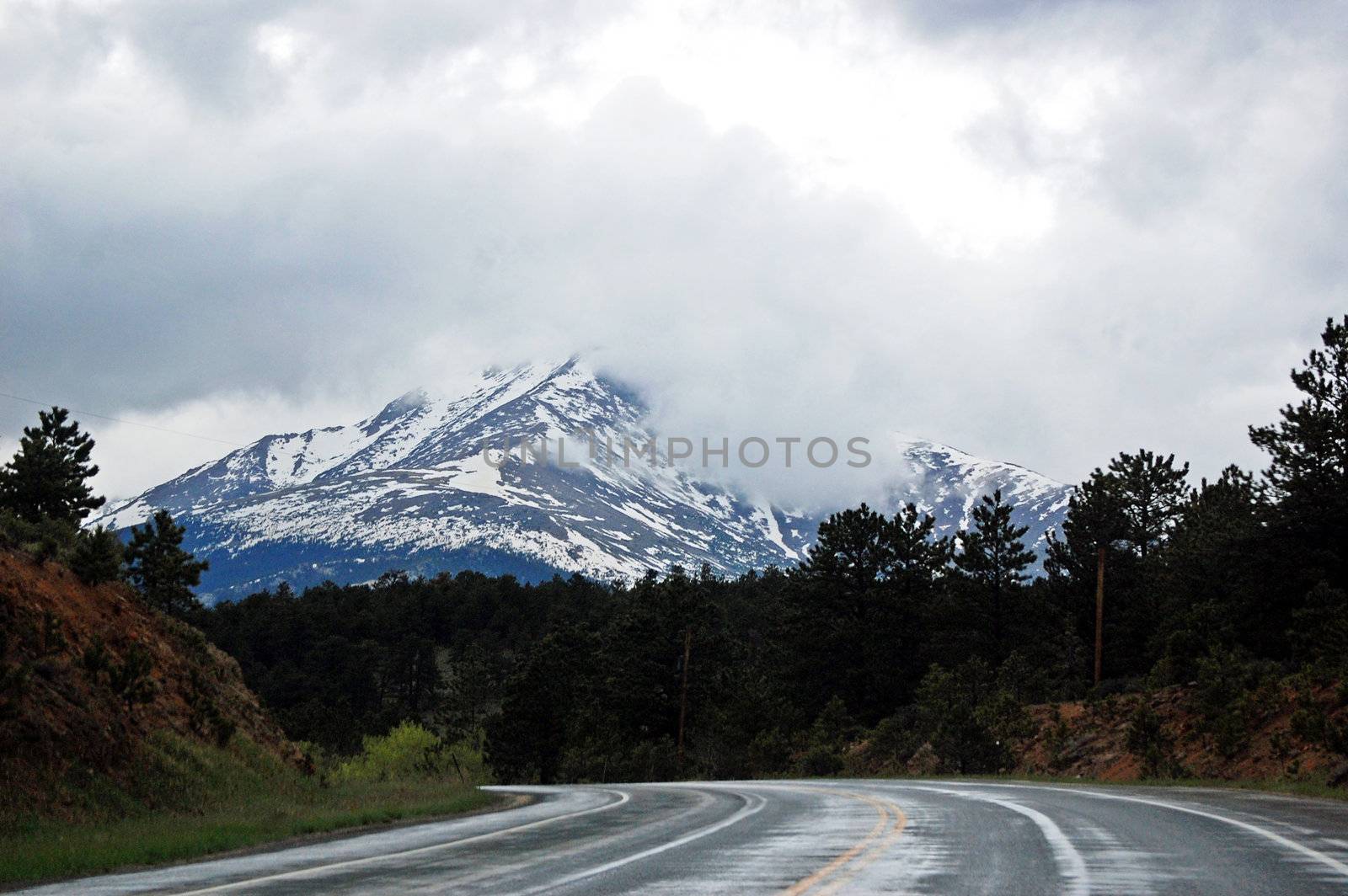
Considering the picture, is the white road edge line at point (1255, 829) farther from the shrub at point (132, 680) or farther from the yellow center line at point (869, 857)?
the shrub at point (132, 680)

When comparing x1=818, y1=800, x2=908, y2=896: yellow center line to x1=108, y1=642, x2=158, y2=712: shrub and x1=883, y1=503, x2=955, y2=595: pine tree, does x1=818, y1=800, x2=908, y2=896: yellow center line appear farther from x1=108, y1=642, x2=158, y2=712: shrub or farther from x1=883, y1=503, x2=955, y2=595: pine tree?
x1=883, y1=503, x2=955, y2=595: pine tree

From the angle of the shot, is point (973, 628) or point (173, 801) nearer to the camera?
Result: point (173, 801)

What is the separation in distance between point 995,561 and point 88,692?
5915 cm

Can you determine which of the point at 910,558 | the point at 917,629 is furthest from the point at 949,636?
the point at 910,558

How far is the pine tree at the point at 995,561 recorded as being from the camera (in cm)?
7200

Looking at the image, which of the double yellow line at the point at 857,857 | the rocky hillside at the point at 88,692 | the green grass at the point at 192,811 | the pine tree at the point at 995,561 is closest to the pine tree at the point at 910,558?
the pine tree at the point at 995,561

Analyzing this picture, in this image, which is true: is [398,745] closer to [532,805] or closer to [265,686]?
[265,686]

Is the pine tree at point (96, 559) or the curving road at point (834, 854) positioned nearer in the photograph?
the curving road at point (834, 854)

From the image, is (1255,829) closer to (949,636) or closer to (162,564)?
(162,564)

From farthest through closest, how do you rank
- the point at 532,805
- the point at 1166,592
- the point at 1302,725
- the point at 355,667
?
the point at 355,667
the point at 1166,592
the point at 1302,725
the point at 532,805

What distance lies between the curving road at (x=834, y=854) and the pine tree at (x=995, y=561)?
172 ft

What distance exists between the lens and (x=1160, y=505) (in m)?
75.3

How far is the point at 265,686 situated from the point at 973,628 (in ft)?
251

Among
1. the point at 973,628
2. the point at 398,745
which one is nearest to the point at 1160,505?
the point at 973,628
